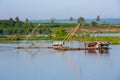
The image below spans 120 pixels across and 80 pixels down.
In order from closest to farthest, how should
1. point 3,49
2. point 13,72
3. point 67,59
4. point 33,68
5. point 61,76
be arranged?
point 61,76 → point 13,72 → point 33,68 → point 67,59 → point 3,49

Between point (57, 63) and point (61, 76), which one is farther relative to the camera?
point (57, 63)

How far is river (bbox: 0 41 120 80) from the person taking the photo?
8680 mm

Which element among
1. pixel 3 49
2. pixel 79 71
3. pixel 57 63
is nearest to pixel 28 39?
pixel 3 49

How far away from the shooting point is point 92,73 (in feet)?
29.6

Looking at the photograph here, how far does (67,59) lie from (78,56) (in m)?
0.79

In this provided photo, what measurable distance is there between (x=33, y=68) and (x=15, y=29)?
13146 mm

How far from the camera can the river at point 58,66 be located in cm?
868

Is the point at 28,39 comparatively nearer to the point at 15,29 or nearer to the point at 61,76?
the point at 15,29

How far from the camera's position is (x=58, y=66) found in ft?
34.0

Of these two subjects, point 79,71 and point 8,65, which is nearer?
point 79,71

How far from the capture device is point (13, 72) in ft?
30.1

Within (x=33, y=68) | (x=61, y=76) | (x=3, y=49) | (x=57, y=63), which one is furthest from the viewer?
(x=3, y=49)

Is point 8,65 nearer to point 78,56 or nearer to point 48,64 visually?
point 48,64

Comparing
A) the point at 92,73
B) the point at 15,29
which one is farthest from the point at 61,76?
the point at 15,29
